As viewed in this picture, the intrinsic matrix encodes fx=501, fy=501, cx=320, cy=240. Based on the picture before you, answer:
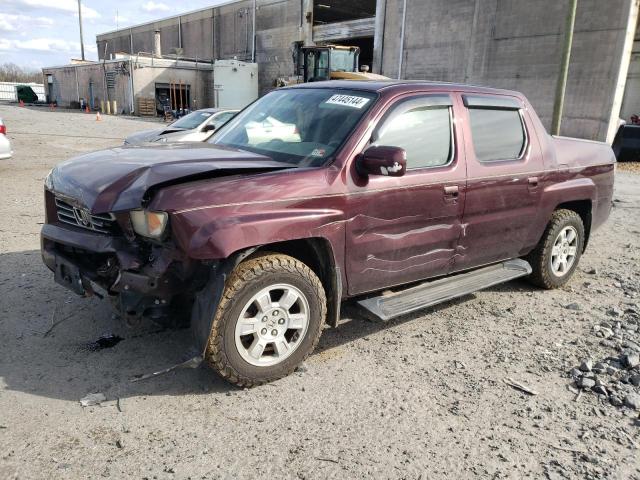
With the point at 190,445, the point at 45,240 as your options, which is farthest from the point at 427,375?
the point at 45,240

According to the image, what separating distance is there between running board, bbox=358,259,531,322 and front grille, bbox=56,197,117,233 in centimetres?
174

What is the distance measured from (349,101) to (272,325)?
1763mm

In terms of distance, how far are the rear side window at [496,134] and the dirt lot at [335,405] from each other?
1.43 m

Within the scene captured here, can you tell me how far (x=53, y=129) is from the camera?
2242 cm

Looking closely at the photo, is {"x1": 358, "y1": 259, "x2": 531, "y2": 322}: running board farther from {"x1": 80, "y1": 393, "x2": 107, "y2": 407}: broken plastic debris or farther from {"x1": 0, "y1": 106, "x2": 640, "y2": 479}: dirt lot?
{"x1": 80, "y1": 393, "x2": 107, "y2": 407}: broken plastic debris

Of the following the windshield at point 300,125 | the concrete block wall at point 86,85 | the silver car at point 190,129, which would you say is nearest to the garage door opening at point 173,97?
the concrete block wall at point 86,85

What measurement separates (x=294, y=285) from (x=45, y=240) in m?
1.80

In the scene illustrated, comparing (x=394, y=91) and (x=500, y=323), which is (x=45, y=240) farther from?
(x=500, y=323)

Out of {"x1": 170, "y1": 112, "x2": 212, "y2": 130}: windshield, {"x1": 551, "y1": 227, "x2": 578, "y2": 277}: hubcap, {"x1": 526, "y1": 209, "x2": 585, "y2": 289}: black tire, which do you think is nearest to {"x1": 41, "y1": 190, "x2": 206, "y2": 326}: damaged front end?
{"x1": 526, "y1": 209, "x2": 585, "y2": 289}: black tire

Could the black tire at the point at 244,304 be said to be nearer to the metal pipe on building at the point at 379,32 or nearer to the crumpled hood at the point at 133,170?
the crumpled hood at the point at 133,170

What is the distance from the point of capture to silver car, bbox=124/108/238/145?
11188mm

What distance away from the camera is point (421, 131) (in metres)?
3.80

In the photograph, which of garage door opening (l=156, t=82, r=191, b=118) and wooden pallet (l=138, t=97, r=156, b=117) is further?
garage door opening (l=156, t=82, r=191, b=118)

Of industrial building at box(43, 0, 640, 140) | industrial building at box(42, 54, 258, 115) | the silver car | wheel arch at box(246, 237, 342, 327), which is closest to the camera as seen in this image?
wheel arch at box(246, 237, 342, 327)
